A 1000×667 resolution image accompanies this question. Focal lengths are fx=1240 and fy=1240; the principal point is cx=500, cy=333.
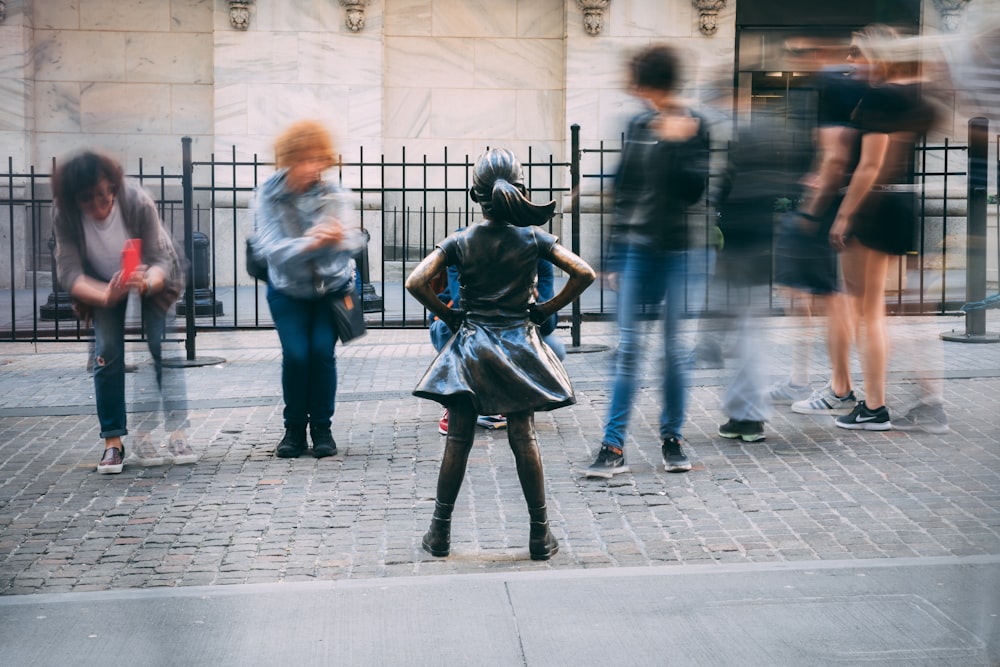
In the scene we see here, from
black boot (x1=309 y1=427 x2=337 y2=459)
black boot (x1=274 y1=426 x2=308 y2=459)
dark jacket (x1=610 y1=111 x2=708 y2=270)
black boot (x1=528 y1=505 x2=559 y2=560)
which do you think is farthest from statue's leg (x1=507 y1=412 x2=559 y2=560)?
black boot (x1=274 y1=426 x2=308 y2=459)

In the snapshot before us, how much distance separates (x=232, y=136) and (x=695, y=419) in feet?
35.2

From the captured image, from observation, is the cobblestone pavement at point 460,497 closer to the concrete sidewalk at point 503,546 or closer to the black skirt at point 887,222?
the concrete sidewalk at point 503,546

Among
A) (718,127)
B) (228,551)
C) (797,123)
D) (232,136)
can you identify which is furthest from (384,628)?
(232,136)

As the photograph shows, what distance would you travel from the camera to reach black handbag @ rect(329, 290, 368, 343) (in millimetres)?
6727

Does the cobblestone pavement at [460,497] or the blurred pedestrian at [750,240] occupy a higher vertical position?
the blurred pedestrian at [750,240]

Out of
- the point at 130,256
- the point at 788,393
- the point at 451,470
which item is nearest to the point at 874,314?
the point at 788,393

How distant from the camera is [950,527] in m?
5.24

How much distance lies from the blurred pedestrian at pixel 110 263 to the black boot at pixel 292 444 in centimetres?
76

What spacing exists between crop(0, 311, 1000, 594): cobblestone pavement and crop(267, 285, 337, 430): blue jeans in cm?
28

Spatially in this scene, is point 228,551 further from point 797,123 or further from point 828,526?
point 797,123

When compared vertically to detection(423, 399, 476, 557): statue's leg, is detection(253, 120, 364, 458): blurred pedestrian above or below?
above

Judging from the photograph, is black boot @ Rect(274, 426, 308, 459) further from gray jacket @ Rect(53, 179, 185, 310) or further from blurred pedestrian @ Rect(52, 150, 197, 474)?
gray jacket @ Rect(53, 179, 185, 310)

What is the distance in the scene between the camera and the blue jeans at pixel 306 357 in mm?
6715

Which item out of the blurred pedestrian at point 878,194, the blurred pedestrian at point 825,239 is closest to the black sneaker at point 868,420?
the blurred pedestrian at point 878,194
